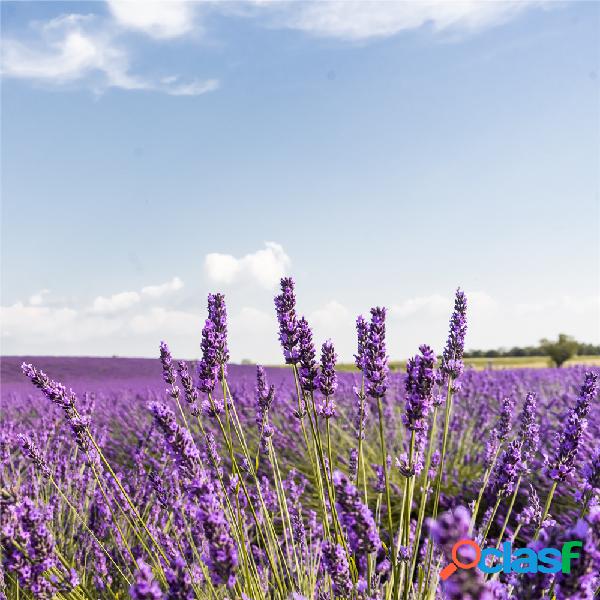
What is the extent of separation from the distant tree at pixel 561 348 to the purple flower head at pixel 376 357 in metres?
26.3

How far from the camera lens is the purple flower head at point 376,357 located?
6.16 ft

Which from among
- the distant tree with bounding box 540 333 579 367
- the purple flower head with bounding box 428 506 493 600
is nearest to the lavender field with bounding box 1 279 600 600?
the purple flower head with bounding box 428 506 493 600

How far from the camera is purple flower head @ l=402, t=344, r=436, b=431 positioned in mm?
1706

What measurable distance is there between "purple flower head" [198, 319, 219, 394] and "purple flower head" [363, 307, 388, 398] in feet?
1.75

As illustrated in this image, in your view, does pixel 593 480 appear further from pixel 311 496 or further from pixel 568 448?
pixel 311 496

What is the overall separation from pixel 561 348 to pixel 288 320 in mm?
26333

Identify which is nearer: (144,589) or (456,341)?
(144,589)

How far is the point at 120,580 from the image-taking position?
306cm

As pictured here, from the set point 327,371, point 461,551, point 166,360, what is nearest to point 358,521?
point 461,551

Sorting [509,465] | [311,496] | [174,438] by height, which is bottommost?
[311,496]

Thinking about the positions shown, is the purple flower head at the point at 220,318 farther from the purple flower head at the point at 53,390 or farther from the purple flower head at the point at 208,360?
the purple flower head at the point at 53,390

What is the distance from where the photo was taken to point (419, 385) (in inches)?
68.4

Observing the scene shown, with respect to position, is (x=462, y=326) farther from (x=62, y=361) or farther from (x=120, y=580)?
(x=62, y=361)

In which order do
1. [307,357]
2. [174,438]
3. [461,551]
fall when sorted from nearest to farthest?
1. [461,551]
2. [174,438]
3. [307,357]
